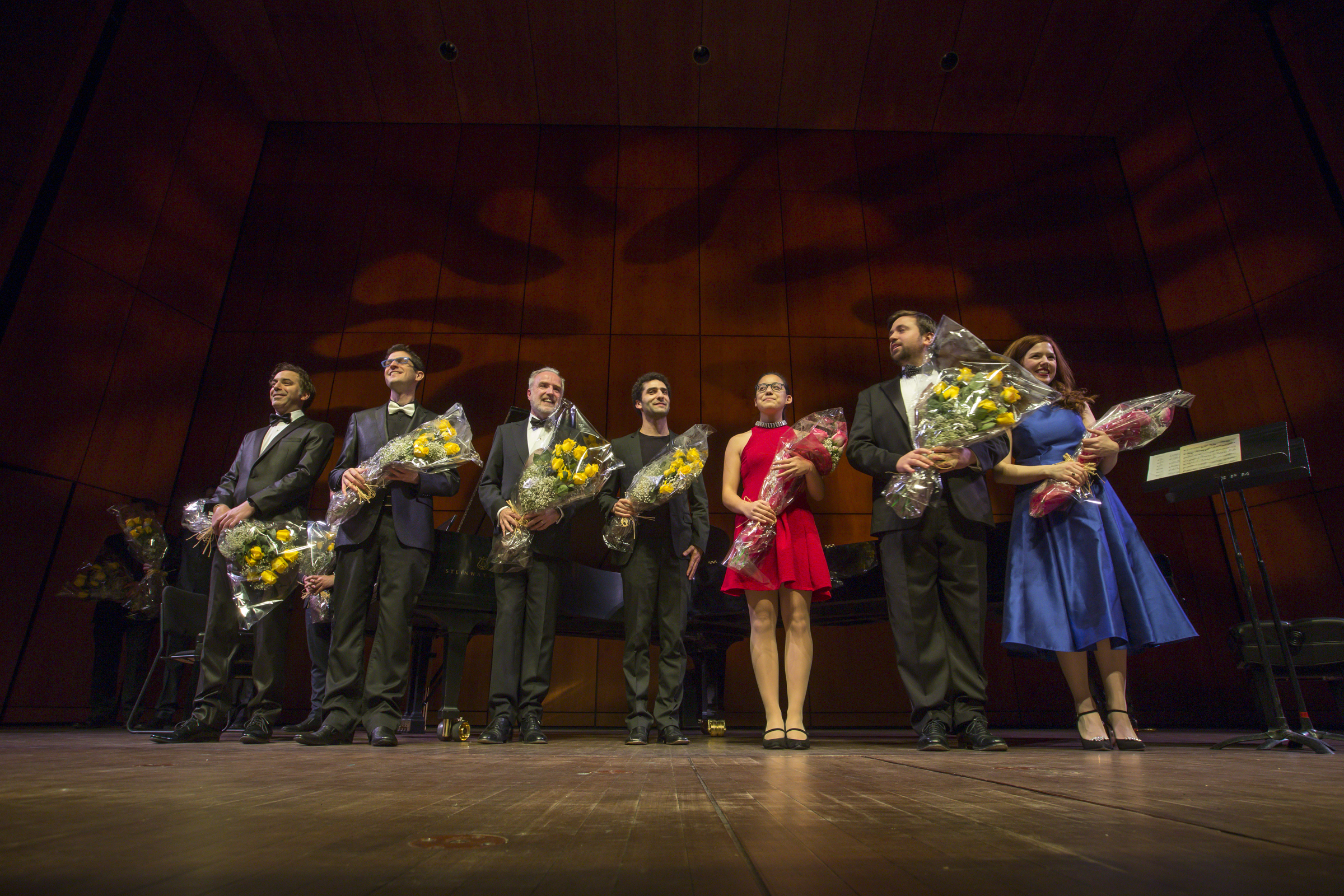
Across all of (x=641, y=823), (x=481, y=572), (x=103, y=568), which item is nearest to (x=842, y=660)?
(x=481, y=572)

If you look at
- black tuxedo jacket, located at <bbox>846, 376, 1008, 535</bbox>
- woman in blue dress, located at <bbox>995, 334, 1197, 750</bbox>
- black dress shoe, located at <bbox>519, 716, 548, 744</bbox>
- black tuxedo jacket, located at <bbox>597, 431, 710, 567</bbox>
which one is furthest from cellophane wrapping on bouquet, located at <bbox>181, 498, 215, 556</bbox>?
woman in blue dress, located at <bbox>995, 334, 1197, 750</bbox>

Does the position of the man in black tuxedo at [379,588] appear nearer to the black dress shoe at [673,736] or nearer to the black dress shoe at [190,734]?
the black dress shoe at [190,734]

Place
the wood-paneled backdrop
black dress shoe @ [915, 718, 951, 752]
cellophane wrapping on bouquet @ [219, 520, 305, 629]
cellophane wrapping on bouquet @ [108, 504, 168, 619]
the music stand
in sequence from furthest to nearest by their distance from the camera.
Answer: the wood-paneled backdrop → cellophane wrapping on bouquet @ [108, 504, 168, 619] → cellophane wrapping on bouquet @ [219, 520, 305, 629] → the music stand → black dress shoe @ [915, 718, 951, 752]

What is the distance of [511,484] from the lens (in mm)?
2723

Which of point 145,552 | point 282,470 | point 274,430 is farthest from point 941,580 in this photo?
point 145,552

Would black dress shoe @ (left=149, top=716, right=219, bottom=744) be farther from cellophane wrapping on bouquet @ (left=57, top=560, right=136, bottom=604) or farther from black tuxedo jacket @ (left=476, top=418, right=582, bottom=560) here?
cellophane wrapping on bouquet @ (left=57, top=560, right=136, bottom=604)

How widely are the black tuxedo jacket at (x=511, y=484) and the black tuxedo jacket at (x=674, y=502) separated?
16 cm

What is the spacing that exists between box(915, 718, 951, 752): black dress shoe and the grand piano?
74 cm

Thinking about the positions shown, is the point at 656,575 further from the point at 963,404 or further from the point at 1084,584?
the point at 1084,584

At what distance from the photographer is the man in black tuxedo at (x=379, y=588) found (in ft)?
7.55

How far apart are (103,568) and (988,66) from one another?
735 centimetres

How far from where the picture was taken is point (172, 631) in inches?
131

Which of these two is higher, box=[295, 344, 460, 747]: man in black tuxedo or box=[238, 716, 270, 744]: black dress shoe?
box=[295, 344, 460, 747]: man in black tuxedo

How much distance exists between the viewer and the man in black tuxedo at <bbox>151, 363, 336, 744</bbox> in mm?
2457
